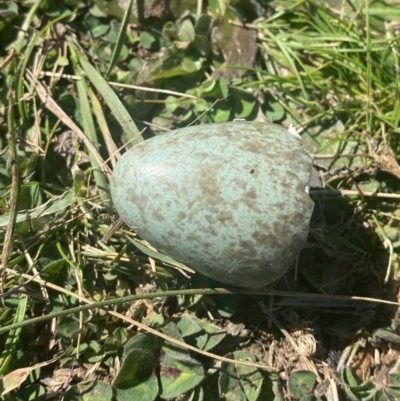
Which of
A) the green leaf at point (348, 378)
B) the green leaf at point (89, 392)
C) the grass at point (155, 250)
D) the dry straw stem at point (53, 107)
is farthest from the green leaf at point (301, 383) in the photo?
the dry straw stem at point (53, 107)

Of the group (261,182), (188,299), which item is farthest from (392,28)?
(188,299)

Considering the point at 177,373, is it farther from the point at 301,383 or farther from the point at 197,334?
the point at 301,383

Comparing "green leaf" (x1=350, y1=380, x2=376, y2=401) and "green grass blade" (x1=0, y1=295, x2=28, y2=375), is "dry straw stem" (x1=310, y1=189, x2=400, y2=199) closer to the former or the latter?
"green leaf" (x1=350, y1=380, x2=376, y2=401)

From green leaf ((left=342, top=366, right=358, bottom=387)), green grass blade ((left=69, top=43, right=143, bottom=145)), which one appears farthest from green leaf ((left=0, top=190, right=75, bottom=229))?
green leaf ((left=342, top=366, right=358, bottom=387))

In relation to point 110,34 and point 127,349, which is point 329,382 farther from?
point 110,34

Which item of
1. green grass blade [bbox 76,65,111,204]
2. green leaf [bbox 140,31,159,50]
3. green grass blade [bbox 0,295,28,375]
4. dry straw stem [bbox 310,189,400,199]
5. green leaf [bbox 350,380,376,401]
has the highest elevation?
green leaf [bbox 140,31,159,50]

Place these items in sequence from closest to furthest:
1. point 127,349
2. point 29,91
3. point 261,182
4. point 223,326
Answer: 1. point 261,182
2. point 127,349
3. point 223,326
4. point 29,91

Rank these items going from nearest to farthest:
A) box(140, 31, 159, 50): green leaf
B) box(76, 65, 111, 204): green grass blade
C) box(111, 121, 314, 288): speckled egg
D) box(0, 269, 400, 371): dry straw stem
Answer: box(111, 121, 314, 288): speckled egg < box(0, 269, 400, 371): dry straw stem < box(76, 65, 111, 204): green grass blade < box(140, 31, 159, 50): green leaf

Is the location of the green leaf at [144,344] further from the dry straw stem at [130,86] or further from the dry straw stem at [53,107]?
the dry straw stem at [130,86]
